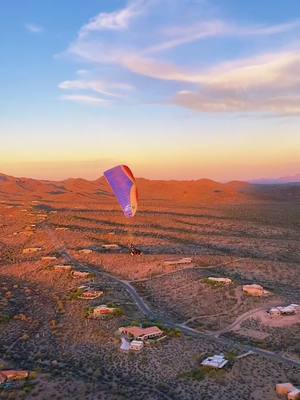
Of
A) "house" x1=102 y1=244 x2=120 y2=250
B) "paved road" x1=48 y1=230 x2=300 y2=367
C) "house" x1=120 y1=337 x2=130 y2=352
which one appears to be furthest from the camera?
"house" x1=102 y1=244 x2=120 y2=250

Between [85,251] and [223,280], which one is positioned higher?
[85,251]

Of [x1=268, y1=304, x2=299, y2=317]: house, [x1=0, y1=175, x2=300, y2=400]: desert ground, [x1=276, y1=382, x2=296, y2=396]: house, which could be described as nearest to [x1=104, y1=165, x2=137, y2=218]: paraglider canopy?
[x1=0, y1=175, x2=300, y2=400]: desert ground

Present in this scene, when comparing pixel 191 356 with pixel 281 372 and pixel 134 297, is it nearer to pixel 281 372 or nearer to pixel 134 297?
pixel 281 372

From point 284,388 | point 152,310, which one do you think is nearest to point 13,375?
point 152,310

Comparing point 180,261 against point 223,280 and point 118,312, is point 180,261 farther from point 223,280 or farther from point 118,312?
point 118,312

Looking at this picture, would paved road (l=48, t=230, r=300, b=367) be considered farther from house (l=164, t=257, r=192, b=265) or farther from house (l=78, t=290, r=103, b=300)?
house (l=164, t=257, r=192, b=265)

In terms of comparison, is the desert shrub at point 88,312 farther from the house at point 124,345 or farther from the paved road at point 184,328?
the house at point 124,345
